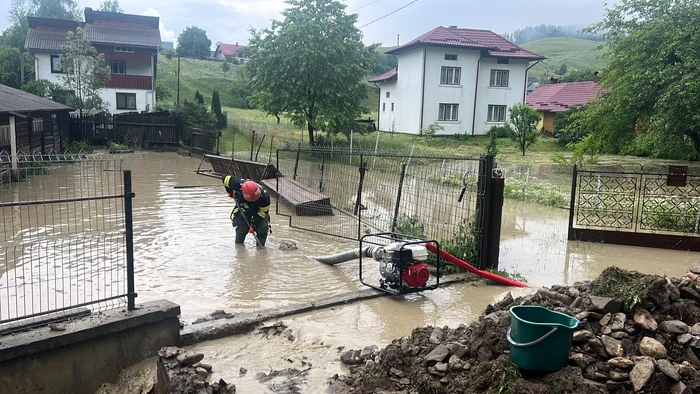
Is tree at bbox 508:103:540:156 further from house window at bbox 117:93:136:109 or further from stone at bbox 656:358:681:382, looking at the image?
house window at bbox 117:93:136:109

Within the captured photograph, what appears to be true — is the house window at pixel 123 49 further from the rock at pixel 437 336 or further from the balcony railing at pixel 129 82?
the rock at pixel 437 336

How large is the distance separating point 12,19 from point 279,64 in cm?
5881

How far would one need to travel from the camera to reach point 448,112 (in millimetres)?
34344

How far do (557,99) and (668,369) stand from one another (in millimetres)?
43039

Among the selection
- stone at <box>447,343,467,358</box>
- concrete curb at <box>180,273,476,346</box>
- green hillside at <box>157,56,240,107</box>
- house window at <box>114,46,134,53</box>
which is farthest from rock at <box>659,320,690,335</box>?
green hillside at <box>157,56,240,107</box>

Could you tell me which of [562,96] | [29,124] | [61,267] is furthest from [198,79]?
[61,267]

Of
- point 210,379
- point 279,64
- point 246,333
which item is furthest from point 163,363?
point 279,64

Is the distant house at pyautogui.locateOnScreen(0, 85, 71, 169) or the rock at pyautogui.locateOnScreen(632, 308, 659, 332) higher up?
the distant house at pyautogui.locateOnScreen(0, 85, 71, 169)

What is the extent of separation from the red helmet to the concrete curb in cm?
313

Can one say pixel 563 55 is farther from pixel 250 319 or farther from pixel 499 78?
pixel 250 319

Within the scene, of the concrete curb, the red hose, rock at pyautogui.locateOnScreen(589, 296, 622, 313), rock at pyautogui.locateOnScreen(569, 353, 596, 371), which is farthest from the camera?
the red hose

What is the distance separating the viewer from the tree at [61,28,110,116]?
3102 centimetres

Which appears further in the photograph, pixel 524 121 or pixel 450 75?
pixel 450 75

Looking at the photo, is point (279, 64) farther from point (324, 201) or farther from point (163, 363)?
point (163, 363)
